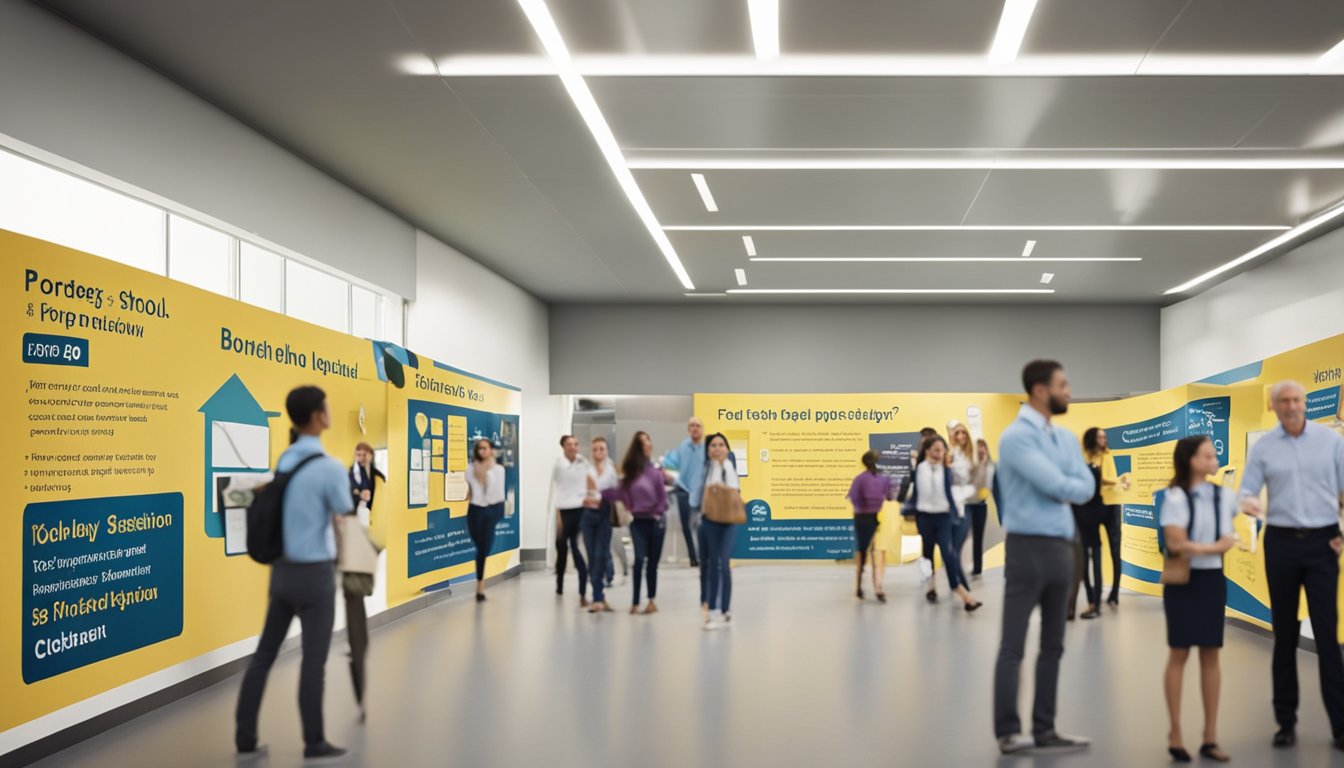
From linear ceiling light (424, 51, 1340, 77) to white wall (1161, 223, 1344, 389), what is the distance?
18.6 ft

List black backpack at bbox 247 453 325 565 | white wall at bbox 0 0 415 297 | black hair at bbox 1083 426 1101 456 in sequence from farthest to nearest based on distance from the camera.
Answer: black hair at bbox 1083 426 1101 456 → white wall at bbox 0 0 415 297 → black backpack at bbox 247 453 325 565

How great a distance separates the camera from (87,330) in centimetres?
559

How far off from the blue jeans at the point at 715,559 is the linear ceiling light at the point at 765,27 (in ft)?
14.0

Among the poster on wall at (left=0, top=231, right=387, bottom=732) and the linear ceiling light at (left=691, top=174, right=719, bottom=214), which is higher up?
the linear ceiling light at (left=691, top=174, right=719, bottom=214)

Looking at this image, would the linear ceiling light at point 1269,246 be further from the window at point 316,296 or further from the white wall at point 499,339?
the window at point 316,296

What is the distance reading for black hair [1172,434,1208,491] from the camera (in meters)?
5.07

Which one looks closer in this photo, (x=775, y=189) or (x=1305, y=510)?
(x=1305, y=510)

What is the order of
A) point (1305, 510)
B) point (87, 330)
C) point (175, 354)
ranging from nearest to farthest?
point (1305, 510), point (87, 330), point (175, 354)

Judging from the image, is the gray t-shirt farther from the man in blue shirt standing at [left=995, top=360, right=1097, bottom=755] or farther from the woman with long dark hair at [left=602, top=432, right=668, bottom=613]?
the woman with long dark hair at [left=602, top=432, right=668, bottom=613]

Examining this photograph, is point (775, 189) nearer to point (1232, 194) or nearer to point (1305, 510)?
A: point (1232, 194)

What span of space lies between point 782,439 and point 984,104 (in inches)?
348

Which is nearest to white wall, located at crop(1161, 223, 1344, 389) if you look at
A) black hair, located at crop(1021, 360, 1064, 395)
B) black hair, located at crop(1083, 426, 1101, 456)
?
black hair, located at crop(1083, 426, 1101, 456)

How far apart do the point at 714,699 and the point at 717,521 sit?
9.91ft

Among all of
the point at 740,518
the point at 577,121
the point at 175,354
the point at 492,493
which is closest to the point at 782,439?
the point at 492,493
